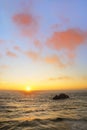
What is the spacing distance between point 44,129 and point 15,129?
3.16 meters

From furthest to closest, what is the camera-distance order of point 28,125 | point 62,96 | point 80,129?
point 62,96 → point 28,125 → point 80,129

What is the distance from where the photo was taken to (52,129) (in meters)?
21.7

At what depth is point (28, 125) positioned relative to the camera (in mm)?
24109

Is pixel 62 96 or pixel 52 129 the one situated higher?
pixel 62 96

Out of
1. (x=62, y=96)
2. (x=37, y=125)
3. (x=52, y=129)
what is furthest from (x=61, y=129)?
(x=62, y=96)

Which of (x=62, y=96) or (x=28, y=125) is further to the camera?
(x=62, y=96)

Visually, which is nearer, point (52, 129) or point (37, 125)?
point (52, 129)

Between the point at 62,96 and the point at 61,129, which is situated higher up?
the point at 62,96

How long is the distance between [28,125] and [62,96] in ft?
188

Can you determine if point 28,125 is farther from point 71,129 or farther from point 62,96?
point 62,96

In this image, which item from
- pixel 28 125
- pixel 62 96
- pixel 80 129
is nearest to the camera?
pixel 80 129

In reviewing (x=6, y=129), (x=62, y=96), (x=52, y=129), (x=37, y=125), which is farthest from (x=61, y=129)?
(x=62, y=96)

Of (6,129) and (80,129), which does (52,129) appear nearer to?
(80,129)

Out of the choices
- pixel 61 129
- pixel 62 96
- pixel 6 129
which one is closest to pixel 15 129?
pixel 6 129
